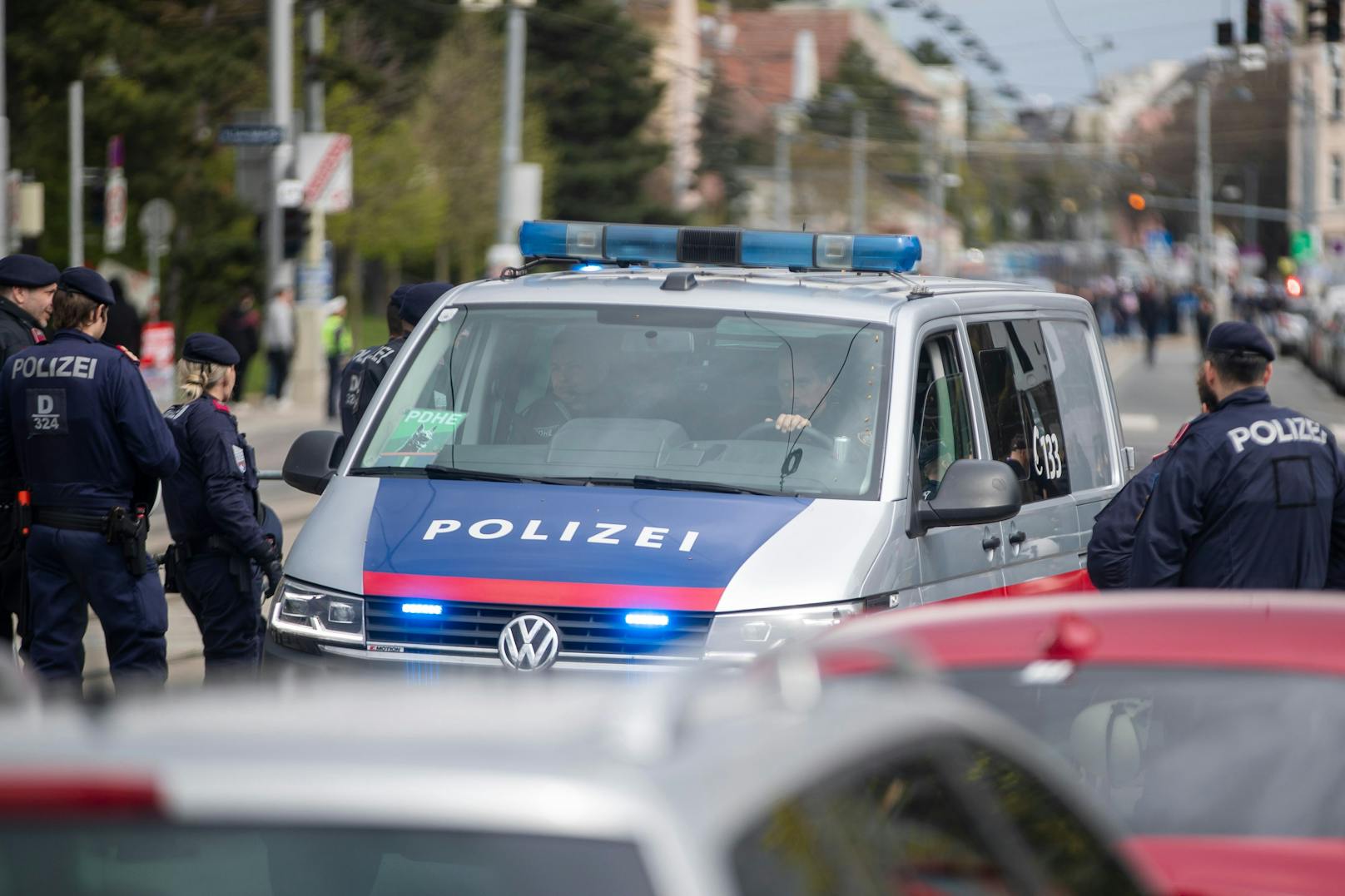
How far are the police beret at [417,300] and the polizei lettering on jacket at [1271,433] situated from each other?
3974mm

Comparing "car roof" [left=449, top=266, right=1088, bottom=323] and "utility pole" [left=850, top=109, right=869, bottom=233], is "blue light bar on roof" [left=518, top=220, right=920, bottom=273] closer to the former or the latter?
"car roof" [left=449, top=266, right=1088, bottom=323]

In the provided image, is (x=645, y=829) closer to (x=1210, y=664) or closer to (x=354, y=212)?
(x=1210, y=664)

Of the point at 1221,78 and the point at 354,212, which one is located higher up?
the point at 1221,78

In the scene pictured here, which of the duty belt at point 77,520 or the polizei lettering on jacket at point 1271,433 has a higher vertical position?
the polizei lettering on jacket at point 1271,433

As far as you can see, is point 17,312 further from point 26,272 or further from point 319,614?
point 319,614

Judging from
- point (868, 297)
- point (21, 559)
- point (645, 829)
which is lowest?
point (21, 559)

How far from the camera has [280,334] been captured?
28156 millimetres

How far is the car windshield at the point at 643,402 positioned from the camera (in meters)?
6.21

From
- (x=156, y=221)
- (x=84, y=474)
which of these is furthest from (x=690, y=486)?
(x=156, y=221)

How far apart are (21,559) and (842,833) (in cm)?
576

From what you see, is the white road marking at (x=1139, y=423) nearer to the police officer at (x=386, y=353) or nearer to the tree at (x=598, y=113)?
the police officer at (x=386, y=353)

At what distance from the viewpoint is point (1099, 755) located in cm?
369

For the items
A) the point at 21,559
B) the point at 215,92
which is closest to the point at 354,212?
the point at 215,92

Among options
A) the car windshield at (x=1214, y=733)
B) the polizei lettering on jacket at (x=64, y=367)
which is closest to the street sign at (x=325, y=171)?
the polizei lettering on jacket at (x=64, y=367)
